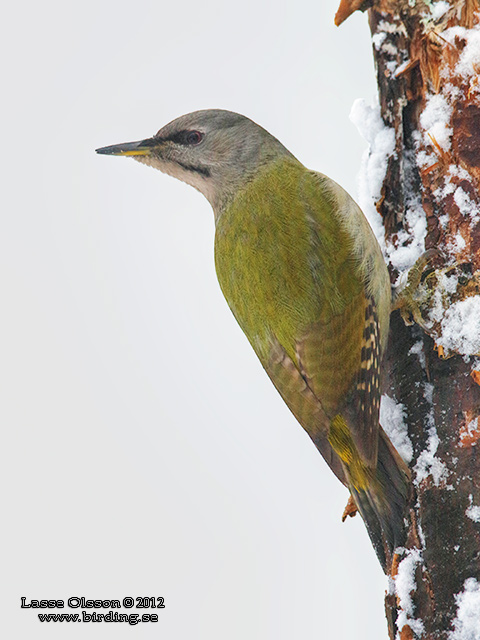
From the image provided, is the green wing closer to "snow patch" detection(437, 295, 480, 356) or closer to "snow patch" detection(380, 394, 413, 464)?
"snow patch" detection(380, 394, 413, 464)

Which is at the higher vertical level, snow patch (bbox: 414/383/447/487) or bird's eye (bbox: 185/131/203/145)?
bird's eye (bbox: 185/131/203/145)

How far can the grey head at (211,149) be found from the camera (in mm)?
3396

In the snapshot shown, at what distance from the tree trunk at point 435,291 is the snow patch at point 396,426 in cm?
2

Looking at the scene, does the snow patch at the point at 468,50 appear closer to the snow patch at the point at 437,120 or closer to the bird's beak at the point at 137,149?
the snow patch at the point at 437,120

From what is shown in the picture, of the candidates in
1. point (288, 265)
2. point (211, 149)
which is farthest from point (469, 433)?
point (211, 149)

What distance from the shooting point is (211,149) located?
3463mm

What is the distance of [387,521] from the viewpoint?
7.91 ft

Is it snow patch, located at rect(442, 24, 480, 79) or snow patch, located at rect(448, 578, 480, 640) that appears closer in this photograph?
snow patch, located at rect(448, 578, 480, 640)

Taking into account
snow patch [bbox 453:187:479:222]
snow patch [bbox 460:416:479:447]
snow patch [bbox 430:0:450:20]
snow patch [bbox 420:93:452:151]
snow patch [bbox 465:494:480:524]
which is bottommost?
snow patch [bbox 465:494:480:524]

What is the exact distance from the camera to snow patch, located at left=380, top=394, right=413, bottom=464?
2.46 meters

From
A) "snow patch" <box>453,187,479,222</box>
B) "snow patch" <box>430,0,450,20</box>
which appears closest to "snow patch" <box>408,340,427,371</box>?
"snow patch" <box>453,187,479,222</box>

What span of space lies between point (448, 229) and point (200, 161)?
1.48 meters

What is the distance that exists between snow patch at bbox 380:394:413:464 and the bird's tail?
0.04 m

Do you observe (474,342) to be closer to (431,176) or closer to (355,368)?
(355,368)
